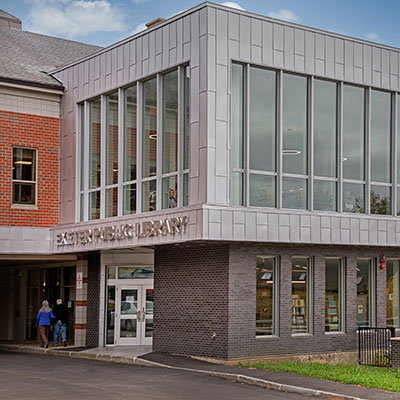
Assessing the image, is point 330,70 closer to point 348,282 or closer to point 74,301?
point 348,282

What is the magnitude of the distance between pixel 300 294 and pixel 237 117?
571cm

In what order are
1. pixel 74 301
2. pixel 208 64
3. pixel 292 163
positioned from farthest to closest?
pixel 74 301
pixel 292 163
pixel 208 64

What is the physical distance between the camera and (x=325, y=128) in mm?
23125

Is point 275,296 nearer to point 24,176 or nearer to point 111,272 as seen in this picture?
point 111,272

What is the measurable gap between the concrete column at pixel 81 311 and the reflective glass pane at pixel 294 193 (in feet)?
28.4

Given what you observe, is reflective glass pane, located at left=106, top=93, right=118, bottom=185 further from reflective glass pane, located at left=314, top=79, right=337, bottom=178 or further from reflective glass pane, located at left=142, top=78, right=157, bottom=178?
reflective glass pane, located at left=314, top=79, right=337, bottom=178

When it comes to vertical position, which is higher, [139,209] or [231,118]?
[231,118]

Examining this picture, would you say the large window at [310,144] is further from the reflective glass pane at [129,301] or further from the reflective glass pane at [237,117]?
the reflective glass pane at [129,301]

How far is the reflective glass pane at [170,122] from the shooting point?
73.2 feet

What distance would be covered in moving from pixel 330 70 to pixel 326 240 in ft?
16.2

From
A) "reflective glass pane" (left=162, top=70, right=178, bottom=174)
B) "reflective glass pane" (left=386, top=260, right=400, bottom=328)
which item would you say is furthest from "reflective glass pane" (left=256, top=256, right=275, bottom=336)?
"reflective glass pane" (left=386, top=260, right=400, bottom=328)

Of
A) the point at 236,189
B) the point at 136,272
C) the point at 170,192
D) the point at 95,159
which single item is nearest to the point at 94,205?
the point at 95,159

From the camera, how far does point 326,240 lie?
73.8ft

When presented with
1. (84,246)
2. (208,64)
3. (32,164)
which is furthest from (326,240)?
(32,164)
